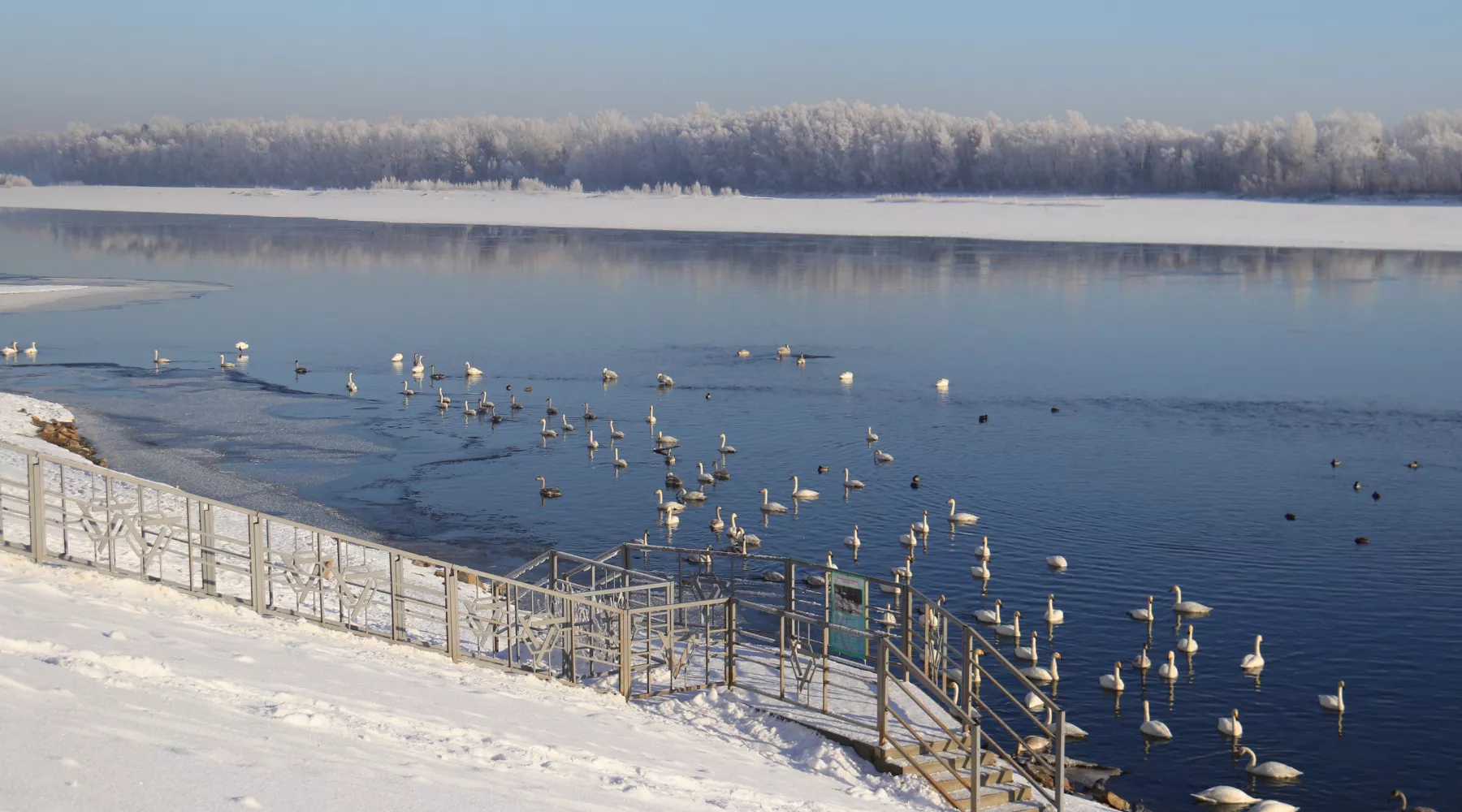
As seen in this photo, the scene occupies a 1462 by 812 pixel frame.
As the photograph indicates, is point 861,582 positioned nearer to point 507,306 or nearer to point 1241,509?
point 1241,509

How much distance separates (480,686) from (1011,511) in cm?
1207

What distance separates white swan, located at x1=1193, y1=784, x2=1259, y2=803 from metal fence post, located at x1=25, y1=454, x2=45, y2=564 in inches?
369

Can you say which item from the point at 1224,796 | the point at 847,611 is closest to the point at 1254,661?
the point at 1224,796

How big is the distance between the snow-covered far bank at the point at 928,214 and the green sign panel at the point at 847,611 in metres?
59.3

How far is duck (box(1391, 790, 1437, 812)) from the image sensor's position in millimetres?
11928

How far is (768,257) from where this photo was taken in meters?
63.5

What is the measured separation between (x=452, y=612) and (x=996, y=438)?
16428 mm

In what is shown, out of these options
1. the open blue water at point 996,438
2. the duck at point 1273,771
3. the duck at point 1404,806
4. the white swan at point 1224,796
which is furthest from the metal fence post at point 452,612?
the duck at point 1404,806

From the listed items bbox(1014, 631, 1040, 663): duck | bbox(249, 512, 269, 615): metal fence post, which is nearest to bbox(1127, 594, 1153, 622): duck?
bbox(1014, 631, 1040, 663): duck

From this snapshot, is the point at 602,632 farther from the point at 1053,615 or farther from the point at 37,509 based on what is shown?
the point at 1053,615

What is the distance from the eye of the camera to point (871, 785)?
34.5 feet

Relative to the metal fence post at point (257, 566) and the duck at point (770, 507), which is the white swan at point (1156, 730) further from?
the duck at point (770, 507)

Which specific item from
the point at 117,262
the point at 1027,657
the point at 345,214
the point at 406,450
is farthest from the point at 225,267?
the point at 1027,657

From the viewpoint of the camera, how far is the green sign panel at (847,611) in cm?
1226
